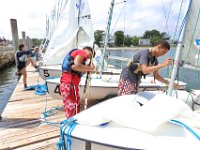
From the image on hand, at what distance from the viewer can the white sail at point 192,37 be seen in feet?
9.52

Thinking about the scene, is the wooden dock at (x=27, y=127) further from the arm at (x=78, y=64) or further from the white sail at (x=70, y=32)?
the white sail at (x=70, y=32)

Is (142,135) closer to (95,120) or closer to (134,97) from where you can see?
(95,120)

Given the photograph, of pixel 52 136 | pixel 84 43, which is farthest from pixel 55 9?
pixel 52 136

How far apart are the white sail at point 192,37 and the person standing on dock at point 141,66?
10.7 inches

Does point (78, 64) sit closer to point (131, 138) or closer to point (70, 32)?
point (131, 138)

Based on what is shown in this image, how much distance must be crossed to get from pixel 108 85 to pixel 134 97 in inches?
104

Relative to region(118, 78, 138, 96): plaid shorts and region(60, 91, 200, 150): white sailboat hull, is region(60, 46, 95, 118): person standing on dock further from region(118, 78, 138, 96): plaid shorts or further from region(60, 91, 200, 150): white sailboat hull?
region(60, 91, 200, 150): white sailboat hull

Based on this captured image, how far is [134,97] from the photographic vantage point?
313cm

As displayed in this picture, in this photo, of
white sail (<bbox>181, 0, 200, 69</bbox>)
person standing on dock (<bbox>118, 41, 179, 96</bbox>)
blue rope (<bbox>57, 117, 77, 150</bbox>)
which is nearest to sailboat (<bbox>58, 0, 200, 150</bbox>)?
blue rope (<bbox>57, 117, 77, 150</bbox>)

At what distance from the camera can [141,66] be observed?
346 cm

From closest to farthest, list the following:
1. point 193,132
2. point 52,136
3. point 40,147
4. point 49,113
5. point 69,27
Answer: point 193,132, point 40,147, point 52,136, point 49,113, point 69,27

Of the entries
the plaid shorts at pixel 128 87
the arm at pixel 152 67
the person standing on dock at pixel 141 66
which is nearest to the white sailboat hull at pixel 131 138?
the arm at pixel 152 67

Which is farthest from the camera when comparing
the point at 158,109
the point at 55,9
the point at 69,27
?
the point at 55,9

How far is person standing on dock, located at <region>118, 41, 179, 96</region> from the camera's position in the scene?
3.33 meters
